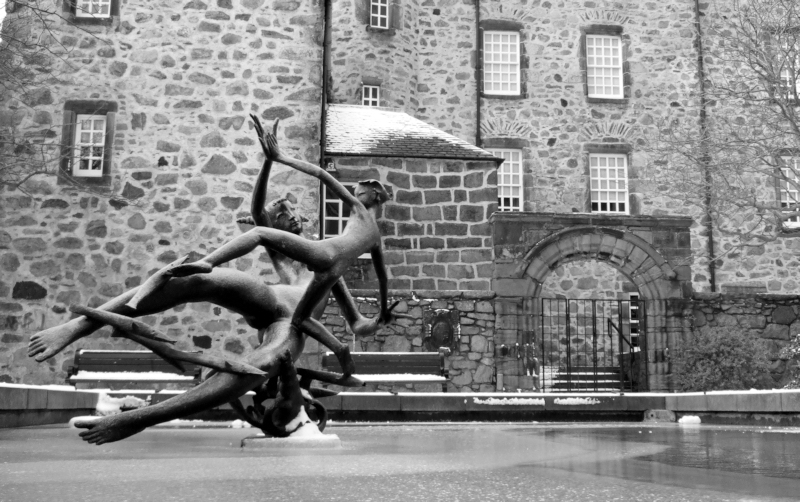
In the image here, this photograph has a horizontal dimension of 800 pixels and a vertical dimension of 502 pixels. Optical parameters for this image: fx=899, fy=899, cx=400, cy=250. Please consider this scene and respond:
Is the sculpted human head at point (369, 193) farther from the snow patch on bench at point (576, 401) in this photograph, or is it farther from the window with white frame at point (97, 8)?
the window with white frame at point (97, 8)

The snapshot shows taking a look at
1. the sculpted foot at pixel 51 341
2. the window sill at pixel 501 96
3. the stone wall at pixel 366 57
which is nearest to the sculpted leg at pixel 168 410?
the sculpted foot at pixel 51 341

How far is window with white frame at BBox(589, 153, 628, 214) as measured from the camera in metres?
24.3

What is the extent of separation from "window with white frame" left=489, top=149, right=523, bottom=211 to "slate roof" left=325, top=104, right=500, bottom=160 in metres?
5.18

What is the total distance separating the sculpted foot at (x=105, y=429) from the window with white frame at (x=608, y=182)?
836 inches

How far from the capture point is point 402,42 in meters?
23.2

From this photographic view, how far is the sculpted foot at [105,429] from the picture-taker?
155 inches

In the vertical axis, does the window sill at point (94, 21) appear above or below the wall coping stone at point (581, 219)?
above

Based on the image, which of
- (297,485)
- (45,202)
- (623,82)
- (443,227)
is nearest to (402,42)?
(623,82)

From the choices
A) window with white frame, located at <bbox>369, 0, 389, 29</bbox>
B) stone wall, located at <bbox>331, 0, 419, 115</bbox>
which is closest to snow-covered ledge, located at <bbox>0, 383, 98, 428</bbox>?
stone wall, located at <bbox>331, 0, 419, 115</bbox>

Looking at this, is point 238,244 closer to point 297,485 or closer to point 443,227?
point 297,485

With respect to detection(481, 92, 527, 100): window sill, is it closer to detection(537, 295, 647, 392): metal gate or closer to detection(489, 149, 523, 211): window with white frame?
detection(489, 149, 523, 211): window with white frame

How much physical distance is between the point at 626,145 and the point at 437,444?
1998 centimetres

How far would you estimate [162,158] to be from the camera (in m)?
14.4

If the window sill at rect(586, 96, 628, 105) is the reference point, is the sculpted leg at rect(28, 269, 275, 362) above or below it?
below
